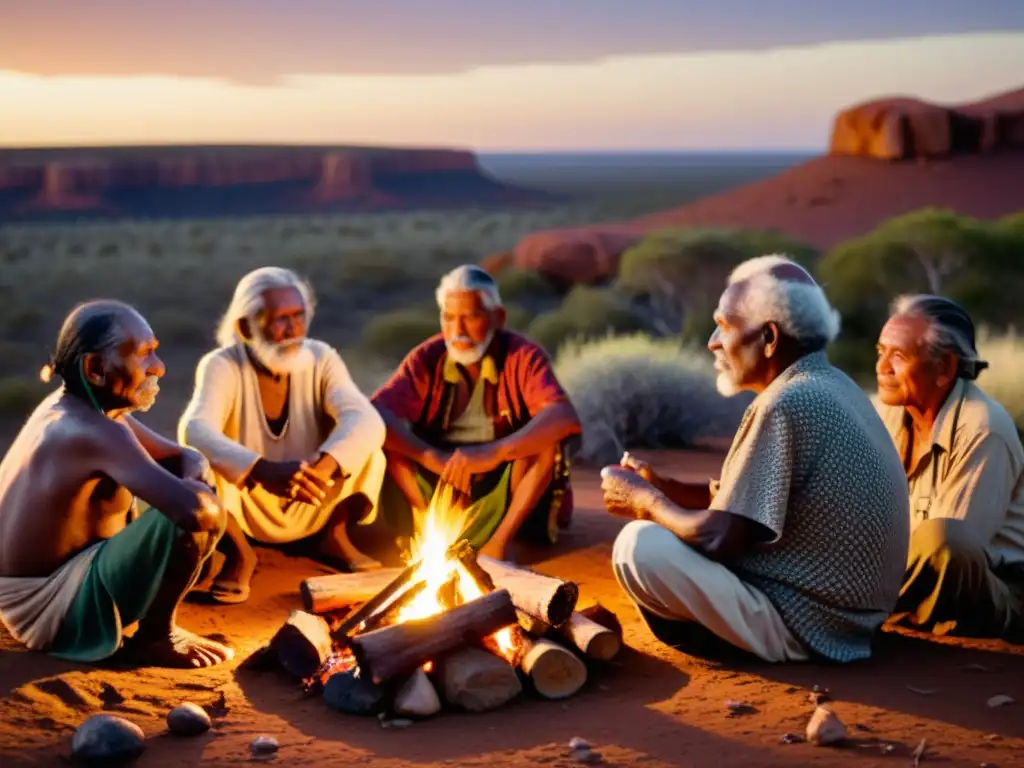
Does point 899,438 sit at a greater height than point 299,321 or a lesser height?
lesser

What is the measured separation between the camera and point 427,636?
5.04 m

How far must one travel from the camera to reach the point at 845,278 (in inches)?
800

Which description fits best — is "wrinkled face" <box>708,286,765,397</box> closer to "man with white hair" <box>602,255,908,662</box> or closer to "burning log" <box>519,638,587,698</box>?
"man with white hair" <box>602,255,908,662</box>

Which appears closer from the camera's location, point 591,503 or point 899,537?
point 899,537

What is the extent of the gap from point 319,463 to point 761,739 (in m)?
2.99

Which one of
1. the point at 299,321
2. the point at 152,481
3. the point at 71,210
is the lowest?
the point at 152,481

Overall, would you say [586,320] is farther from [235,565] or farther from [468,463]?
[235,565]

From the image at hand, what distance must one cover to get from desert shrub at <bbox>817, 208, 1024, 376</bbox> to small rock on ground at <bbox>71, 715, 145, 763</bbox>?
16478mm

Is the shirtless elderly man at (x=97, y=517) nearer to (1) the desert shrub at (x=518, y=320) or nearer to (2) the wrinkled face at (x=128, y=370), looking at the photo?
(2) the wrinkled face at (x=128, y=370)

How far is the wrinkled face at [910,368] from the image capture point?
18.7 ft

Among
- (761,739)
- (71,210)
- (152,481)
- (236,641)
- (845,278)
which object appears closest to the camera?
(761,739)

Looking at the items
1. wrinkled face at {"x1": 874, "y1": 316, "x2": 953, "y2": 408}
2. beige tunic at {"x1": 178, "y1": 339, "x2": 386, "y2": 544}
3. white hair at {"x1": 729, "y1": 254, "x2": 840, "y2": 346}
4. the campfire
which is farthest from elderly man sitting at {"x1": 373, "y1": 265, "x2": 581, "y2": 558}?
white hair at {"x1": 729, "y1": 254, "x2": 840, "y2": 346}

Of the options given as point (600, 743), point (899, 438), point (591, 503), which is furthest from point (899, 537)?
point (591, 503)

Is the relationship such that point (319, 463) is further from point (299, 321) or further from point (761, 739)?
point (761, 739)
